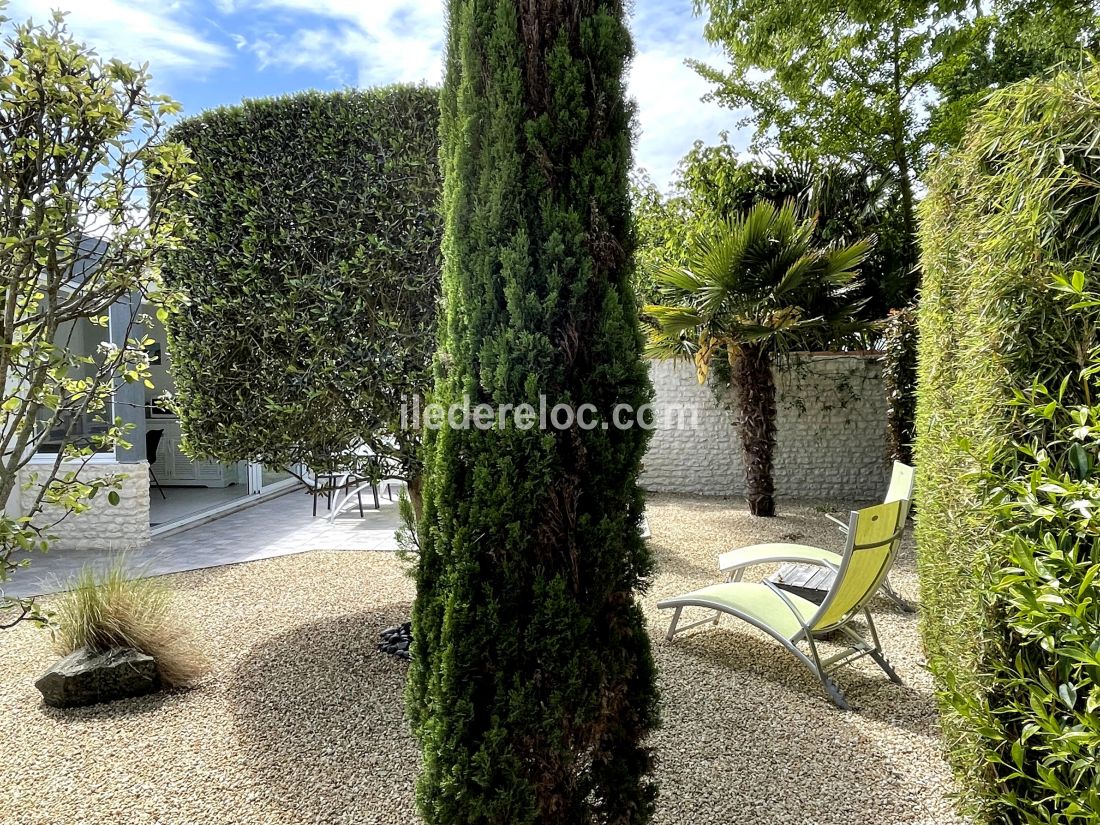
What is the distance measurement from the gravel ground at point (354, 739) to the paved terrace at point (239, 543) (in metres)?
1.37

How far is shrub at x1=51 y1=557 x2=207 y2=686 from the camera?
349 centimetres

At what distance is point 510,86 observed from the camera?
74.5 inches

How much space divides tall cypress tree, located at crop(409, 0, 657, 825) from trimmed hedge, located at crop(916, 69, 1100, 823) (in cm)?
97

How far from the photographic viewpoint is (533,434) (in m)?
1.87

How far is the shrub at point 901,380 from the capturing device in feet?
24.2

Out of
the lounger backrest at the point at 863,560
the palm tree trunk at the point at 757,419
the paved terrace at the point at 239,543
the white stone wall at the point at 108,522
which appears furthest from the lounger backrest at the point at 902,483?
the white stone wall at the point at 108,522

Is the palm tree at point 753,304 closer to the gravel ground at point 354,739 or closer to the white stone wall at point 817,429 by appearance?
the white stone wall at point 817,429

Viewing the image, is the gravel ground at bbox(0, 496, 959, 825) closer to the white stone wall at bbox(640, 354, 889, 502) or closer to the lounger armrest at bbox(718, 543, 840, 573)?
the lounger armrest at bbox(718, 543, 840, 573)

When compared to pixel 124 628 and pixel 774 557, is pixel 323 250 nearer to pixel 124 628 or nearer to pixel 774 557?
pixel 124 628

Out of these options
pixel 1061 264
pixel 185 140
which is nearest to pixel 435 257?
pixel 185 140

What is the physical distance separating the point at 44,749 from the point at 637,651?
2.82m

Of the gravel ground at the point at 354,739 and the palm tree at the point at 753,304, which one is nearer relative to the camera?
the gravel ground at the point at 354,739

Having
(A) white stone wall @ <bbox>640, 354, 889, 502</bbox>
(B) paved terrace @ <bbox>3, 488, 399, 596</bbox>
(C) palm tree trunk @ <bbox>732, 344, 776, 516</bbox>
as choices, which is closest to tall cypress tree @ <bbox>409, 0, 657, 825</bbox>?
(B) paved terrace @ <bbox>3, 488, 399, 596</bbox>

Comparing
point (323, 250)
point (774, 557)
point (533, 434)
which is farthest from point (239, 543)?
point (533, 434)
